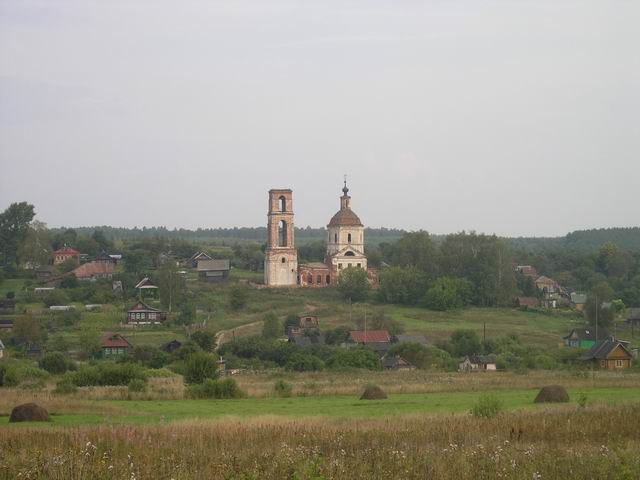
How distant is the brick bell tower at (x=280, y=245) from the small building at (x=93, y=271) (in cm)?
1281

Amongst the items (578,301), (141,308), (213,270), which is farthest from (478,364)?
(213,270)

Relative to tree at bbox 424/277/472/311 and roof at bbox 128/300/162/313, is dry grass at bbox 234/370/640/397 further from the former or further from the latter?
tree at bbox 424/277/472/311

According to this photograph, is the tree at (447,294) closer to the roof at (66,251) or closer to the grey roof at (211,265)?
the grey roof at (211,265)

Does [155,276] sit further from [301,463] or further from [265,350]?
[301,463]

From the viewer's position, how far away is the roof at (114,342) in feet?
178

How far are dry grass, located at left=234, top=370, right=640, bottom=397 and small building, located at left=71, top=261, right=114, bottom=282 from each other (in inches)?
1577

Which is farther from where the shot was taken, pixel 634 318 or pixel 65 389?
pixel 634 318

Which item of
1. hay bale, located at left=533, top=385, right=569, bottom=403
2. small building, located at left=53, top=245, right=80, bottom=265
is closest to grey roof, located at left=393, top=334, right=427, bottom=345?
hay bale, located at left=533, top=385, right=569, bottom=403

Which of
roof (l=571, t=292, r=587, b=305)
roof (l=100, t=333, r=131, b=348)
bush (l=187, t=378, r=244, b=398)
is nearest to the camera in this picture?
bush (l=187, t=378, r=244, b=398)

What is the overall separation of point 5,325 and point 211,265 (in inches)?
1008

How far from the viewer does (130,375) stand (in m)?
38.5

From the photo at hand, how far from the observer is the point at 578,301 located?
82375 millimetres

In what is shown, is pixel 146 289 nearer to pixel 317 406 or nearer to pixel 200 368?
pixel 200 368

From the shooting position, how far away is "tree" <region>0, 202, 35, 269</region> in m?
87.9
